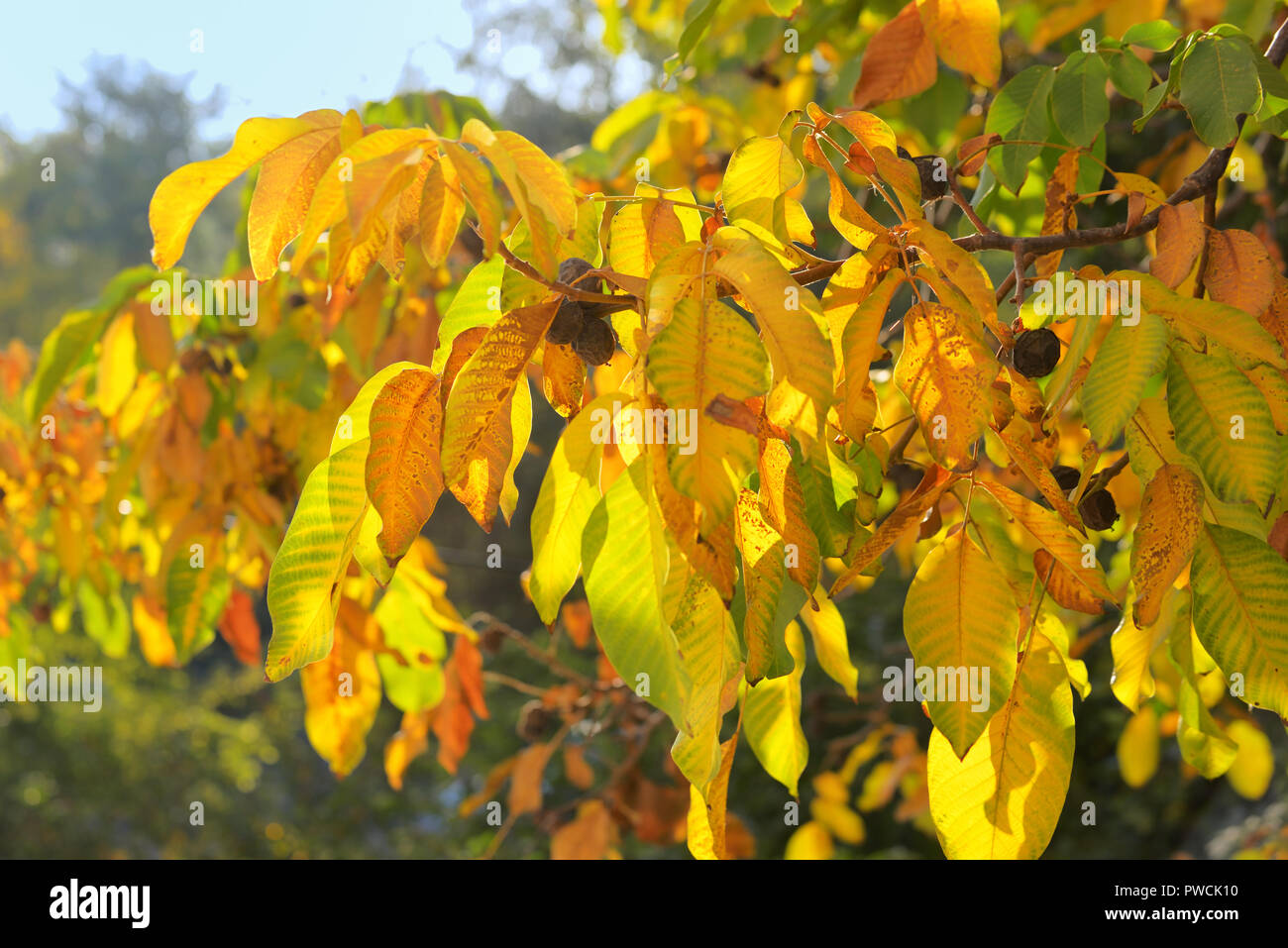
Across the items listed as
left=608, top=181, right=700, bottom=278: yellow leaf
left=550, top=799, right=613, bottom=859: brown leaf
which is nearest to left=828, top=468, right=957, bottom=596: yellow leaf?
left=608, top=181, right=700, bottom=278: yellow leaf

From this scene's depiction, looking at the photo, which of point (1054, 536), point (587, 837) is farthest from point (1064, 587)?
point (587, 837)

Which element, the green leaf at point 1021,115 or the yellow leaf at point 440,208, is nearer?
the yellow leaf at point 440,208

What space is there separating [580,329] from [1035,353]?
12.7 inches

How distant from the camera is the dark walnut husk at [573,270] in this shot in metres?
0.60

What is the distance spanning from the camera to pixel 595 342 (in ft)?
1.98

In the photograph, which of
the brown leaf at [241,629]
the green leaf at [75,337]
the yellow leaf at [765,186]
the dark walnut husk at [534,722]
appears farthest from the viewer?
the dark walnut husk at [534,722]

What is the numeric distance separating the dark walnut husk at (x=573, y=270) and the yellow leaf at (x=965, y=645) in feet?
0.87

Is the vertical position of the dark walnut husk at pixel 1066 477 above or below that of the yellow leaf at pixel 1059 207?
below

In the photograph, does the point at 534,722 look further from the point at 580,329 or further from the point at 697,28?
the point at 580,329

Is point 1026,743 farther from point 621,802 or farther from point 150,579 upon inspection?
point 150,579

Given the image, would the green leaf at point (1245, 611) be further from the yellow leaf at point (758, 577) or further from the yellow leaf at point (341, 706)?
the yellow leaf at point (341, 706)

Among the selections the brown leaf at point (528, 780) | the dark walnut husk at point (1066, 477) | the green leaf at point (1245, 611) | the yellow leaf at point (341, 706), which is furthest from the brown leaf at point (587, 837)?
the green leaf at point (1245, 611)

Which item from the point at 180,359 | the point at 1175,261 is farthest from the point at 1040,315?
the point at 180,359

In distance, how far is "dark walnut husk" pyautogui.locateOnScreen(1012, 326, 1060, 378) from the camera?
2.32ft
